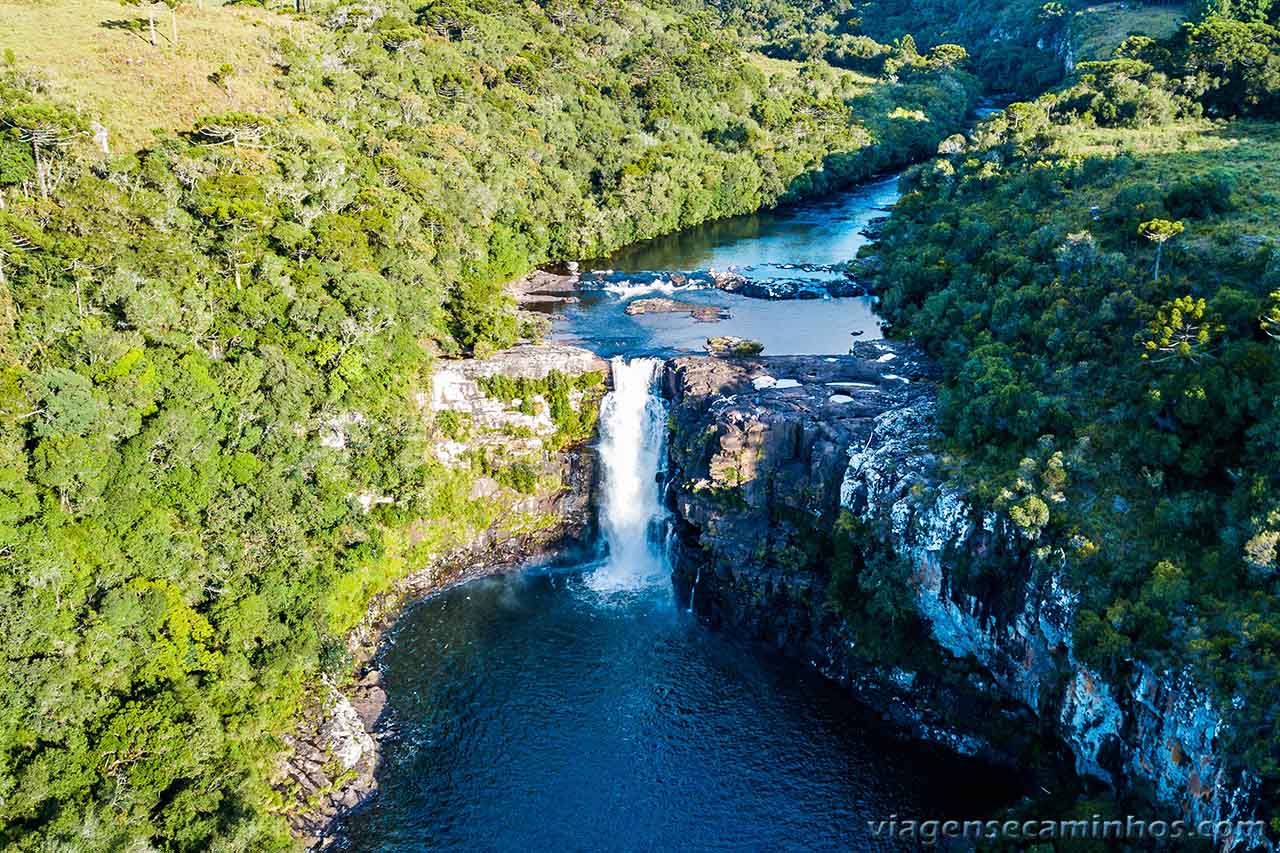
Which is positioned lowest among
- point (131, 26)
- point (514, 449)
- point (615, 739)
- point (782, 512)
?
point (615, 739)

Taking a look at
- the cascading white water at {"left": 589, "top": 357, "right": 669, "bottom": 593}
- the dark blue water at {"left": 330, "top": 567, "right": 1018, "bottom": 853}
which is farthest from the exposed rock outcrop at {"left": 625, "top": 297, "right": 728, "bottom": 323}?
the dark blue water at {"left": 330, "top": 567, "right": 1018, "bottom": 853}

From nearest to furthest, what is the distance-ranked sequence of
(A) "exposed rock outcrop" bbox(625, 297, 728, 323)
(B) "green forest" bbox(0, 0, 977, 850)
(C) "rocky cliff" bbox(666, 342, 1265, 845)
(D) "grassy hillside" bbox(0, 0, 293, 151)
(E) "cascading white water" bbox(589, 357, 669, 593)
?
(C) "rocky cliff" bbox(666, 342, 1265, 845)
(B) "green forest" bbox(0, 0, 977, 850)
(E) "cascading white water" bbox(589, 357, 669, 593)
(D) "grassy hillside" bbox(0, 0, 293, 151)
(A) "exposed rock outcrop" bbox(625, 297, 728, 323)

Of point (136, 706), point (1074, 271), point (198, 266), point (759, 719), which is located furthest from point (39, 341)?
point (1074, 271)

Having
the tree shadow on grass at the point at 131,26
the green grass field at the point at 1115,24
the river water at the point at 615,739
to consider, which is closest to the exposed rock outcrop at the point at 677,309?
the river water at the point at 615,739

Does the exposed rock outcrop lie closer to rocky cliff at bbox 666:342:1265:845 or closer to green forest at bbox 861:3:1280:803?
green forest at bbox 861:3:1280:803

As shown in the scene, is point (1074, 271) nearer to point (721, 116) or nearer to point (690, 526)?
point (690, 526)

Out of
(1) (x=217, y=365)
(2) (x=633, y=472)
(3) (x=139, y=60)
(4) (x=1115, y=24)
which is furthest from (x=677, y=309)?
(4) (x=1115, y=24)

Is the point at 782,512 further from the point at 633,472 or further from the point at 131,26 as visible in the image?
the point at 131,26
